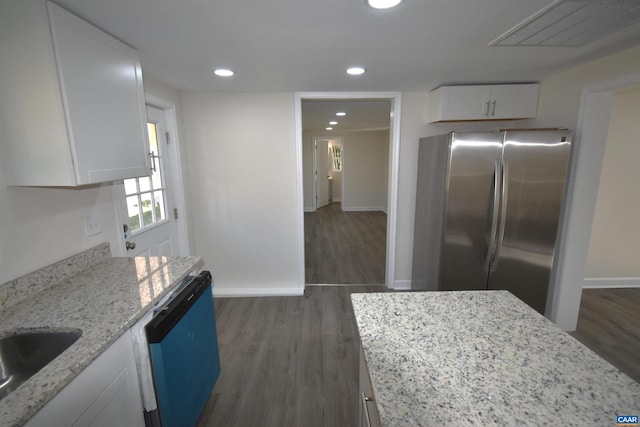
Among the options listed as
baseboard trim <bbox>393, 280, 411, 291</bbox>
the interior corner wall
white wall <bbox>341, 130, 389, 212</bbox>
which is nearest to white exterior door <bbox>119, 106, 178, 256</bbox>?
baseboard trim <bbox>393, 280, 411, 291</bbox>

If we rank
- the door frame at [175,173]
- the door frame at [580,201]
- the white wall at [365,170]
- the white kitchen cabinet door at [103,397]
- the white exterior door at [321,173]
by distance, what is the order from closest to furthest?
the white kitchen cabinet door at [103,397]
the door frame at [580,201]
the door frame at [175,173]
the white wall at [365,170]
the white exterior door at [321,173]

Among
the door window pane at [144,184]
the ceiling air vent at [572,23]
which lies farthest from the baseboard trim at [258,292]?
the ceiling air vent at [572,23]

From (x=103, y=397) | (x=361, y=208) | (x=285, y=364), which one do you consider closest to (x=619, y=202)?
(x=285, y=364)

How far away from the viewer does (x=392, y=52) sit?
68.4 inches

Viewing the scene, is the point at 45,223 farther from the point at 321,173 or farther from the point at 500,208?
the point at 321,173

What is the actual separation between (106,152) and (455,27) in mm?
1881

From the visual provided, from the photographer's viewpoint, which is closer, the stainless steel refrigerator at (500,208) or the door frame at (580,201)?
the door frame at (580,201)

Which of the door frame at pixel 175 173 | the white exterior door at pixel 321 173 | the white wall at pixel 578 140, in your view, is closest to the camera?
the white wall at pixel 578 140

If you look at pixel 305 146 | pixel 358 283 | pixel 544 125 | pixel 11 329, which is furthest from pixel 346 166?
pixel 11 329

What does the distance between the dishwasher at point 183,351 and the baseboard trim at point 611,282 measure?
4.13 metres

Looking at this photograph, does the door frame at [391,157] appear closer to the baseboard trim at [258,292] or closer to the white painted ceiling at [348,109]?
the baseboard trim at [258,292]

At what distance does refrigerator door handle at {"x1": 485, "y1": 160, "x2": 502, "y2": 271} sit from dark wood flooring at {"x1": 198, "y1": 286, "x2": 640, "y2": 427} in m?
1.05

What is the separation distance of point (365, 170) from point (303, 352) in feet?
20.3

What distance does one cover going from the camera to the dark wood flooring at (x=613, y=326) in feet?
6.91
